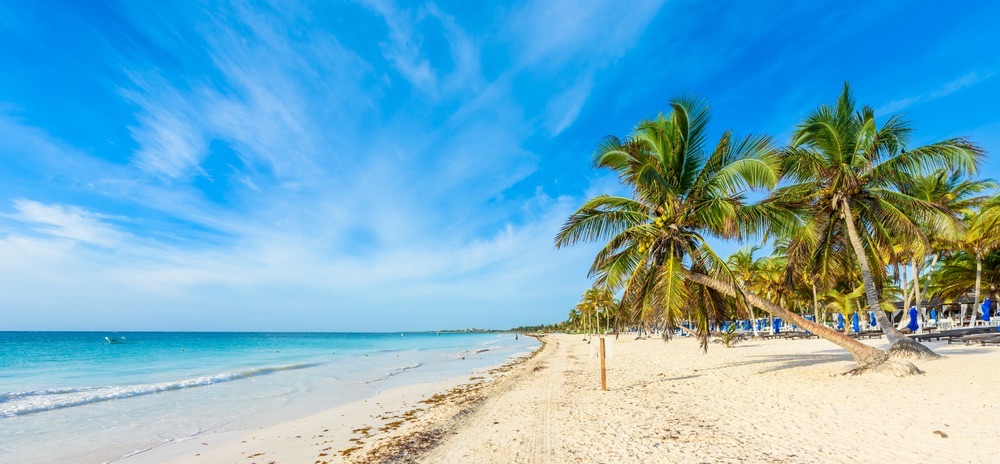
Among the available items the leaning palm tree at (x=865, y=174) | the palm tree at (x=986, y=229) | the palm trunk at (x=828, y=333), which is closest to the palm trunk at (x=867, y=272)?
the leaning palm tree at (x=865, y=174)

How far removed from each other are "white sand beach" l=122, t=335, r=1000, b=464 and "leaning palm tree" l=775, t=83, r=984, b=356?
3214mm

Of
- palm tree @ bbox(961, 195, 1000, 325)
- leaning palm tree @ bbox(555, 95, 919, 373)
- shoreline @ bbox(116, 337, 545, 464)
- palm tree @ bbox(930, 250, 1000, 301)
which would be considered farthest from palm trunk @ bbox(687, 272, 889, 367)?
palm tree @ bbox(930, 250, 1000, 301)

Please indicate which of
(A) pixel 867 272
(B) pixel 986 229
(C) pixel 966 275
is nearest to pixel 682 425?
(A) pixel 867 272

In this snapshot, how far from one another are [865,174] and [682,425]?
8834mm

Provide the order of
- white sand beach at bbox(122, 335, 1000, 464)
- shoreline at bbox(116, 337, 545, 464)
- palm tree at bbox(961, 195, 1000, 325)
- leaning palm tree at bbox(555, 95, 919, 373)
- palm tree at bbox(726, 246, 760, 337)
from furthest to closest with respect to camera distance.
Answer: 1. palm tree at bbox(726, 246, 760, 337)
2. palm tree at bbox(961, 195, 1000, 325)
3. leaning palm tree at bbox(555, 95, 919, 373)
4. shoreline at bbox(116, 337, 545, 464)
5. white sand beach at bbox(122, 335, 1000, 464)

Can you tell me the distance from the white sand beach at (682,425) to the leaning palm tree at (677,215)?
174 centimetres

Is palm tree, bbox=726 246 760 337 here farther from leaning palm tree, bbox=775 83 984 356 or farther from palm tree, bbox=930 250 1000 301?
leaning palm tree, bbox=775 83 984 356

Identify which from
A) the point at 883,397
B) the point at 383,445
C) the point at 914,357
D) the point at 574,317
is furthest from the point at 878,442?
the point at 574,317

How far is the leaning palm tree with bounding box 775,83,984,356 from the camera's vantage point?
34.4 ft

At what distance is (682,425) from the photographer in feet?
22.2

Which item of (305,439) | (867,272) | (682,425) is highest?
(867,272)

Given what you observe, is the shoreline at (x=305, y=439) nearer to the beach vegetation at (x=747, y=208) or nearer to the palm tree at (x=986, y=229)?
the beach vegetation at (x=747, y=208)

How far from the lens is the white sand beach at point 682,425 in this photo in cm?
544

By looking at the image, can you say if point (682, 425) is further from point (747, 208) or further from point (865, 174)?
point (865, 174)
